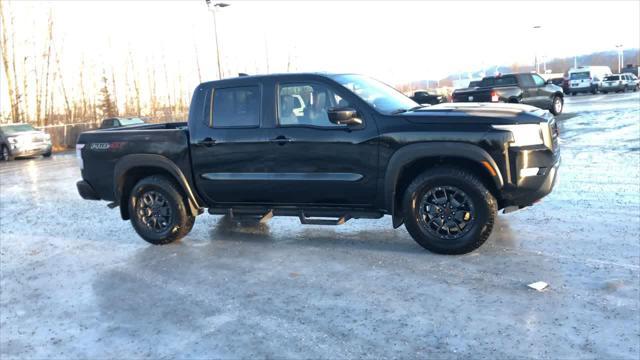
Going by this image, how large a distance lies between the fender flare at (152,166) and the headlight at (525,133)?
3.54 m

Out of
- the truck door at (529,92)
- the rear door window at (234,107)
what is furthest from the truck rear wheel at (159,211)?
the truck door at (529,92)

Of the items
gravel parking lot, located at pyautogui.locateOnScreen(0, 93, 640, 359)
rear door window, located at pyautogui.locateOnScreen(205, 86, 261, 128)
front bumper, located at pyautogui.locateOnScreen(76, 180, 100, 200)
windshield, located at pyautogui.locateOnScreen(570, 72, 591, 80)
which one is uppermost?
windshield, located at pyautogui.locateOnScreen(570, 72, 591, 80)

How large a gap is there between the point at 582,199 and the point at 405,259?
3.41 meters

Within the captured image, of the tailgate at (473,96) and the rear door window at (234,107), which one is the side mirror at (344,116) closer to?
the rear door window at (234,107)

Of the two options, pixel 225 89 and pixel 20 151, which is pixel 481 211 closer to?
pixel 225 89

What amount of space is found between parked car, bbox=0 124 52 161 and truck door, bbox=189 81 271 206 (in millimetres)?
19395

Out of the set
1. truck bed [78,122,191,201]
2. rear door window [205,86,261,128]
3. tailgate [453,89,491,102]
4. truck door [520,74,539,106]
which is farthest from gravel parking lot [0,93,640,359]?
truck door [520,74,539,106]

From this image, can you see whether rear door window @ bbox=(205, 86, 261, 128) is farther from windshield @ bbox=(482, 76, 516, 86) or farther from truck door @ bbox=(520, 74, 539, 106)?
windshield @ bbox=(482, 76, 516, 86)

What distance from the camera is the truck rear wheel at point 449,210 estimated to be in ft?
17.9

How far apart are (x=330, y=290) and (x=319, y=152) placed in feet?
5.26

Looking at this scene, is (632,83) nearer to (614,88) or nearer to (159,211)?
(614,88)

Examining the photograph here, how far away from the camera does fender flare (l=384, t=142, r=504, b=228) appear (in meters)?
5.35

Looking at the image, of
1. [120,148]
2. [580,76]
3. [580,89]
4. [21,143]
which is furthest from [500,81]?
[580,76]

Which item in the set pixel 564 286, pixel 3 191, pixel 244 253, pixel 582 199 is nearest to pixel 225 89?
pixel 244 253
